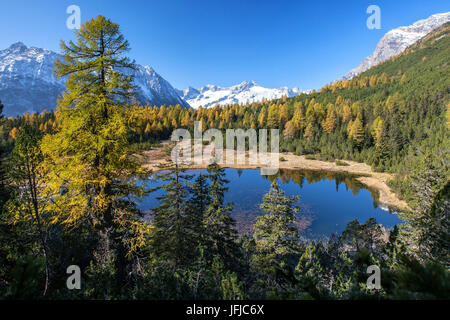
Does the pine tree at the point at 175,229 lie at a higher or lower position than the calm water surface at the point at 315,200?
higher

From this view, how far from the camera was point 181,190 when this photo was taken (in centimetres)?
1148

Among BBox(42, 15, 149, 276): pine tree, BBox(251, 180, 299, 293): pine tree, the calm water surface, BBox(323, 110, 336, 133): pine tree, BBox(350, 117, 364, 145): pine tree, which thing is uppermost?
BBox(323, 110, 336, 133): pine tree

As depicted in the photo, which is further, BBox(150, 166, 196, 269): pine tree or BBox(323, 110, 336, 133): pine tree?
BBox(323, 110, 336, 133): pine tree

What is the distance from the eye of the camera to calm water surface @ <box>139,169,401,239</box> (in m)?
25.1

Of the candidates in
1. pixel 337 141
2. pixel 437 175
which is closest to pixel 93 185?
pixel 437 175

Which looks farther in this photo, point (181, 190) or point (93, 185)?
point (181, 190)

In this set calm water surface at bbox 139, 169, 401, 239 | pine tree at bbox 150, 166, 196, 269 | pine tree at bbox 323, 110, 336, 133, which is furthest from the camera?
pine tree at bbox 323, 110, 336, 133

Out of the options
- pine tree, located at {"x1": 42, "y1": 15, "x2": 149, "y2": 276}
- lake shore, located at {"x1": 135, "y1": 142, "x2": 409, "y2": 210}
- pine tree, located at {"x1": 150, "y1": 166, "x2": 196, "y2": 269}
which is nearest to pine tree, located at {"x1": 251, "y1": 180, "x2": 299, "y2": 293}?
pine tree, located at {"x1": 150, "y1": 166, "x2": 196, "y2": 269}

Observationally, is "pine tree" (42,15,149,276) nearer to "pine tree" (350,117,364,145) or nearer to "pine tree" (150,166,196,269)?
"pine tree" (150,166,196,269)

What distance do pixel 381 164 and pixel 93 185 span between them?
5737cm

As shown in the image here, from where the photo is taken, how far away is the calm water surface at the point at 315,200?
25094 millimetres

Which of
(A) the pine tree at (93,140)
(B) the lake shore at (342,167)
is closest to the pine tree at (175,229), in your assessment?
(A) the pine tree at (93,140)

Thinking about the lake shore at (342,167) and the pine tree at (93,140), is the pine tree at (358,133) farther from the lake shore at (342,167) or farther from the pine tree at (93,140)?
the pine tree at (93,140)
